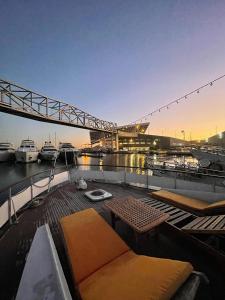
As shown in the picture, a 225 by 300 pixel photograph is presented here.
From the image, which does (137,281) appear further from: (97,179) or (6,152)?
(6,152)

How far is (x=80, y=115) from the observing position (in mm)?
58125

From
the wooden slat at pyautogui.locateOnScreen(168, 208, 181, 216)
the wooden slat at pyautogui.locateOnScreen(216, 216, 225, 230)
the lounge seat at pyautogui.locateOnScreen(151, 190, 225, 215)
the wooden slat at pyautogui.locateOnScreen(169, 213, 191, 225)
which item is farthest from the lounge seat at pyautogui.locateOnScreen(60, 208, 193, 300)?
the lounge seat at pyautogui.locateOnScreen(151, 190, 225, 215)

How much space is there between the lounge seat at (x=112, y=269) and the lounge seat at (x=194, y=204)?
1812 mm

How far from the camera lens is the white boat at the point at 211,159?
37.2ft

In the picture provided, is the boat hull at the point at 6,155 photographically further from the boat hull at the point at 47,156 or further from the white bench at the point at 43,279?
the white bench at the point at 43,279

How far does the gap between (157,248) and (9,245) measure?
2387 mm

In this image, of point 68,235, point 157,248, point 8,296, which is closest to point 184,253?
point 157,248

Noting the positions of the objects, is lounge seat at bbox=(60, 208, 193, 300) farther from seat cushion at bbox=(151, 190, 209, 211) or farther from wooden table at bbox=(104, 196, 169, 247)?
seat cushion at bbox=(151, 190, 209, 211)

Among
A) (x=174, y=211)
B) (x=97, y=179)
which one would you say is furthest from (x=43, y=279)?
(x=97, y=179)

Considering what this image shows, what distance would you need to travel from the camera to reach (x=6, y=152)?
101 ft

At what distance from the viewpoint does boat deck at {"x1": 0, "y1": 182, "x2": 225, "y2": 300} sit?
6.30ft

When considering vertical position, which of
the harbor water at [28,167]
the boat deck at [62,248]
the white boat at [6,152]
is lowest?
the harbor water at [28,167]

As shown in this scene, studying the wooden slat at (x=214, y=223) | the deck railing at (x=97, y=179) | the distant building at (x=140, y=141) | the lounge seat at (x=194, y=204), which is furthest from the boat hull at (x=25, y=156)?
the distant building at (x=140, y=141)

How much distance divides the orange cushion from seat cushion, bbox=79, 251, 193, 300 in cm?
11
